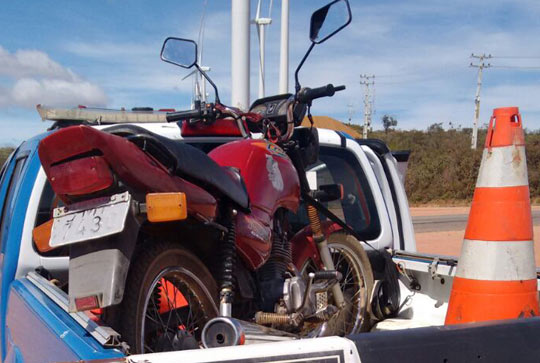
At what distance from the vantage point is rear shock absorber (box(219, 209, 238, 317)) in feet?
7.70

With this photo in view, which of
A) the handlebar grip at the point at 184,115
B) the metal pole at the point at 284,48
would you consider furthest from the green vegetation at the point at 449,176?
the handlebar grip at the point at 184,115

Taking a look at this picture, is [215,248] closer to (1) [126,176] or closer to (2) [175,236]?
(2) [175,236]

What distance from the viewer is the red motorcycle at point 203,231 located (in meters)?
1.97

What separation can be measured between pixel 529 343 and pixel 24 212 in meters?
2.21

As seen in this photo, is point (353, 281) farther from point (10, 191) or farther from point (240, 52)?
point (240, 52)

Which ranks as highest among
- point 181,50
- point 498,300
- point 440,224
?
point 181,50

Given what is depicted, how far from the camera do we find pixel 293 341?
1512 mm

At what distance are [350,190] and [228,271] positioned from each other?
2020 mm

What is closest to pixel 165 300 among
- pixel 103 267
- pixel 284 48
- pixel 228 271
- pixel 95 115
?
pixel 228 271

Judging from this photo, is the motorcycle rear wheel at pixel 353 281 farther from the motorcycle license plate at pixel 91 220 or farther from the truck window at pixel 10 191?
the motorcycle license plate at pixel 91 220

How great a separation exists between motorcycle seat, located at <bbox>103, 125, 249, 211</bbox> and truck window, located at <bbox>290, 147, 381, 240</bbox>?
171 cm

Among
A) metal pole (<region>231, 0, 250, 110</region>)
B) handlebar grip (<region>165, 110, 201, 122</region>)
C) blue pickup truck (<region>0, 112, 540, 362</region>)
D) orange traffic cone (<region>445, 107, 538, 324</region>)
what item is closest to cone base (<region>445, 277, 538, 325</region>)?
orange traffic cone (<region>445, 107, 538, 324</region>)

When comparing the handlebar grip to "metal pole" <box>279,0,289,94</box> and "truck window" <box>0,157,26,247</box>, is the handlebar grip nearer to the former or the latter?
"truck window" <box>0,157,26,247</box>

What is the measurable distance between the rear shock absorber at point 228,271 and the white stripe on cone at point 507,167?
3.96 feet
